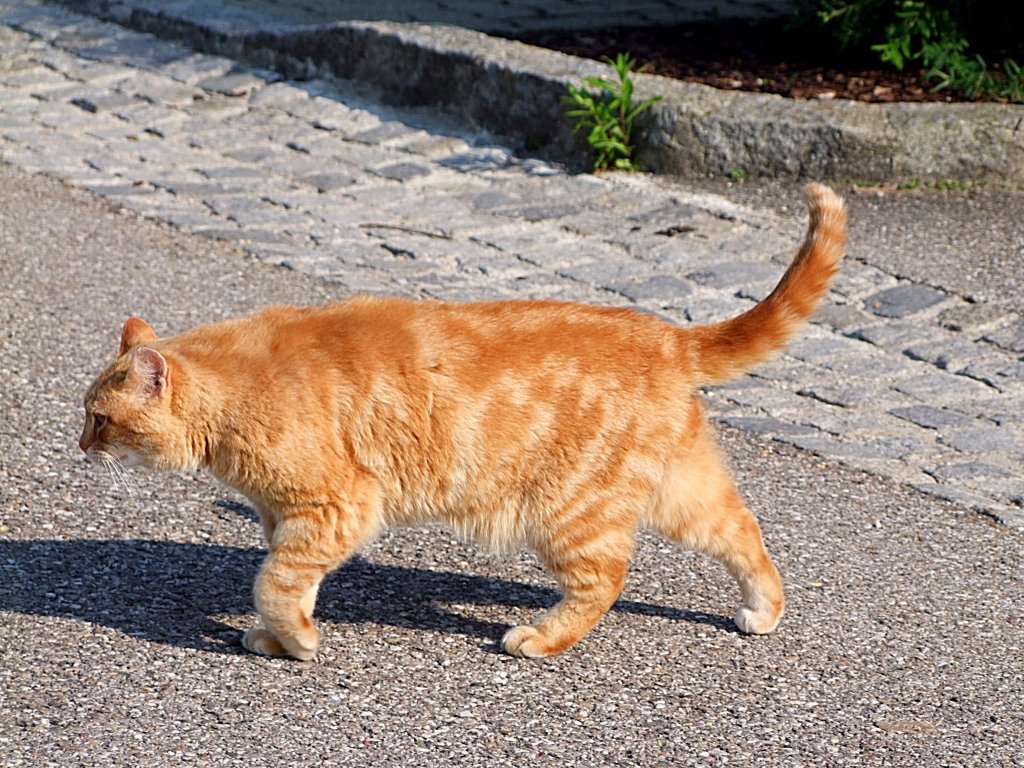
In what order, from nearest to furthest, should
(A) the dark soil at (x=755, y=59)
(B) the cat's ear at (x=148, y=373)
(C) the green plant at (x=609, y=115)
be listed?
(B) the cat's ear at (x=148, y=373) < (C) the green plant at (x=609, y=115) < (A) the dark soil at (x=755, y=59)

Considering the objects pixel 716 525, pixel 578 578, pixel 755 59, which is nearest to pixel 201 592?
pixel 578 578

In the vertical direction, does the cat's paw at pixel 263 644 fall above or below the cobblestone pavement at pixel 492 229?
below

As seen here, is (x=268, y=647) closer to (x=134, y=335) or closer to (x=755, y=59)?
(x=134, y=335)

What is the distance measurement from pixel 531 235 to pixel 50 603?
3.83m

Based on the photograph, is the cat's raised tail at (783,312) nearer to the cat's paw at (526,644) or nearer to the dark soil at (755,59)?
the cat's paw at (526,644)

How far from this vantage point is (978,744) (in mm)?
3383

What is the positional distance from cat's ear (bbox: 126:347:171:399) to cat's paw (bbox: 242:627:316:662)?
27.0 inches

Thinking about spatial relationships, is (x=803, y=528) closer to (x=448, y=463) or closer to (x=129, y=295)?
(x=448, y=463)

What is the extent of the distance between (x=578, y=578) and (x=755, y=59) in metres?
6.08

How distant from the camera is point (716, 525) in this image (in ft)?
12.8

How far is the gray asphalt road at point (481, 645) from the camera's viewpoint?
131 inches

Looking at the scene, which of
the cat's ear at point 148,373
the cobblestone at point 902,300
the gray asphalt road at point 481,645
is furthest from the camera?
the cobblestone at point 902,300

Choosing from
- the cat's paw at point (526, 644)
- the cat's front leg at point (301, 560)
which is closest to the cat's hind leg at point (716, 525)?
the cat's paw at point (526, 644)

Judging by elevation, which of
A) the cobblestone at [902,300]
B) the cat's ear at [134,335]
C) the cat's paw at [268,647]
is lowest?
the cat's paw at [268,647]
